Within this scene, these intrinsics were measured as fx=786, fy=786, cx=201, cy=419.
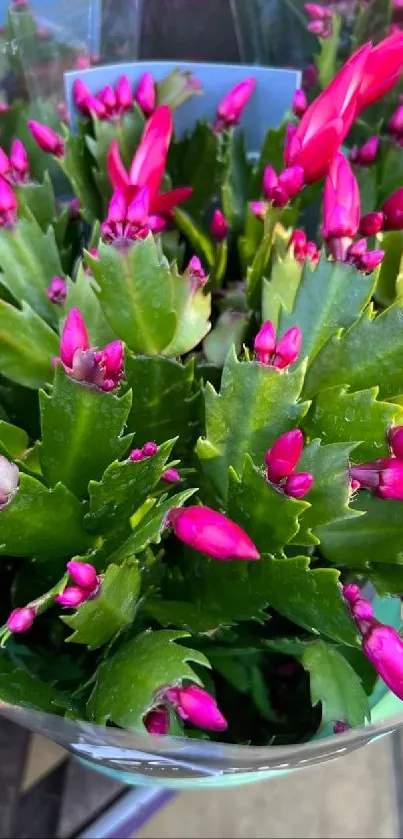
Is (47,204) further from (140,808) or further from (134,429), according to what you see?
(140,808)

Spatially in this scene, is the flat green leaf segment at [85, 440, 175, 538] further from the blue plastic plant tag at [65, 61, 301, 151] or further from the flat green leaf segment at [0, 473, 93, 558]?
the blue plastic plant tag at [65, 61, 301, 151]

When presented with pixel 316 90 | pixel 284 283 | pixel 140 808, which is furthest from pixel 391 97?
pixel 140 808

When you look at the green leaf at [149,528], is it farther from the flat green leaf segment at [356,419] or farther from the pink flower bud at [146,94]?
the pink flower bud at [146,94]

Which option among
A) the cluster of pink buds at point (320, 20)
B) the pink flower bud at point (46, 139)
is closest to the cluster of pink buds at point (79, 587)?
the pink flower bud at point (46, 139)

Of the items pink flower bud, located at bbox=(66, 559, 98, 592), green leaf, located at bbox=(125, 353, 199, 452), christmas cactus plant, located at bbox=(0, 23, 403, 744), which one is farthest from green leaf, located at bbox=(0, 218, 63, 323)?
pink flower bud, located at bbox=(66, 559, 98, 592)

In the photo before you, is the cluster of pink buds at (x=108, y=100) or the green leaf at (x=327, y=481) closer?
the green leaf at (x=327, y=481)

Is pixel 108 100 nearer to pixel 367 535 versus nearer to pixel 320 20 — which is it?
pixel 320 20
